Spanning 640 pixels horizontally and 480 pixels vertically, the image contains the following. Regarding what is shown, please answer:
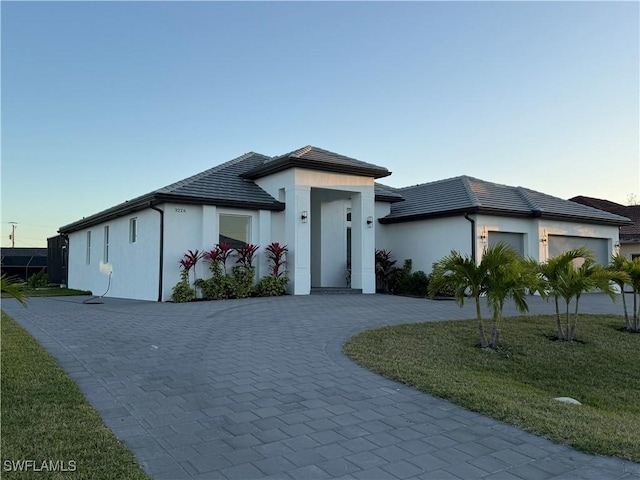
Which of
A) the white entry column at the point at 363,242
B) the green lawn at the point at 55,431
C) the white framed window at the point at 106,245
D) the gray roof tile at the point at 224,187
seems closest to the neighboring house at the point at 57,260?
the white framed window at the point at 106,245

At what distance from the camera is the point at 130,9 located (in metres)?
10.9

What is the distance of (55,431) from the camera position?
10.6ft

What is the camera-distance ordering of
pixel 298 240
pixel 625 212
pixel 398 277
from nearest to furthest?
pixel 298 240
pixel 398 277
pixel 625 212

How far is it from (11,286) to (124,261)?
42.5 ft

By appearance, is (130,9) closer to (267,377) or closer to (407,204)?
(267,377)

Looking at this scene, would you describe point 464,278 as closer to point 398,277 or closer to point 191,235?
point 191,235

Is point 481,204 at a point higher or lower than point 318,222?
higher

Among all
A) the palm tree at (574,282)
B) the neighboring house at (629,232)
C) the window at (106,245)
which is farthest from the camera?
the neighboring house at (629,232)

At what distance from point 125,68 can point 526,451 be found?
46.7ft

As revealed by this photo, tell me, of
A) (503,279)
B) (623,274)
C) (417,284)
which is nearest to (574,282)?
(623,274)

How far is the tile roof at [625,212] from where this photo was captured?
83.1 ft

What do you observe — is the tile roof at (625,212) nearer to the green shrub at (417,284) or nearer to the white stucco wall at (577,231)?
the white stucco wall at (577,231)

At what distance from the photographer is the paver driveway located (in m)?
2.91

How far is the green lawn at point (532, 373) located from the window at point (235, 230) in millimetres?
7626
